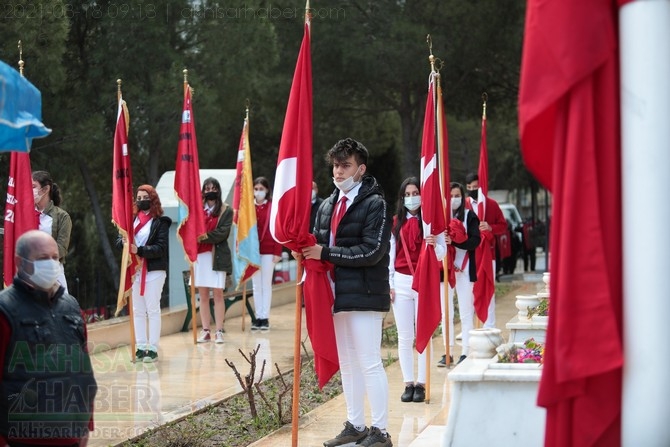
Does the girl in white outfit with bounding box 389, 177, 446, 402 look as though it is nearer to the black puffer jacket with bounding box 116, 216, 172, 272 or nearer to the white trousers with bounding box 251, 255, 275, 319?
the black puffer jacket with bounding box 116, 216, 172, 272

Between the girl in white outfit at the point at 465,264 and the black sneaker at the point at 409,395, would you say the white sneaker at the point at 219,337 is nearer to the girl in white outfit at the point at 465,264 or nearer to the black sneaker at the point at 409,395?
the girl in white outfit at the point at 465,264

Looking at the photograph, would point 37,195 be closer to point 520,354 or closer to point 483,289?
point 483,289

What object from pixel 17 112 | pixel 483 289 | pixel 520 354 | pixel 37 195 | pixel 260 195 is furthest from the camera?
pixel 260 195

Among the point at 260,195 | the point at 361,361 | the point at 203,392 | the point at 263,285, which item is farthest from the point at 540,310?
the point at 260,195

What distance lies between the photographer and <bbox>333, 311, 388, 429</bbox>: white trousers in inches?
272

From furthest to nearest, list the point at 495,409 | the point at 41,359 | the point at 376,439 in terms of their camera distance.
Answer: the point at 376,439, the point at 495,409, the point at 41,359

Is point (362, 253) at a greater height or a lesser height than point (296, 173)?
lesser

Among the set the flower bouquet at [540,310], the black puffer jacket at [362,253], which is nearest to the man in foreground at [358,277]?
the black puffer jacket at [362,253]

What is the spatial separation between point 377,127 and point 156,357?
18725 mm

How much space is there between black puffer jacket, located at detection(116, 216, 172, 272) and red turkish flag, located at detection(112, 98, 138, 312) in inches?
6.7

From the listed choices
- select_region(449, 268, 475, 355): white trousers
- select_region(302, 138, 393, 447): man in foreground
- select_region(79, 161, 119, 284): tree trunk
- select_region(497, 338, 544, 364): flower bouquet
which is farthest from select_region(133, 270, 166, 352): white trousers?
select_region(79, 161, 119, 284): tree trunk

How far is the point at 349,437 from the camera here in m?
7.12

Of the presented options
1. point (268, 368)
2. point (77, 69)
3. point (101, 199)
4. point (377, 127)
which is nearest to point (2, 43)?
point (77, 69)

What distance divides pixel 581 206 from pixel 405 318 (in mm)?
5596
